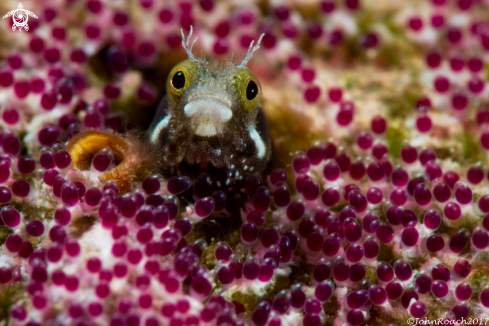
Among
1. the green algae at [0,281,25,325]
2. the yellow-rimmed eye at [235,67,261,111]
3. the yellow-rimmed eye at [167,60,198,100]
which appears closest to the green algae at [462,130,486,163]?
the yellow-rimmed eye at [235,67,261,111]

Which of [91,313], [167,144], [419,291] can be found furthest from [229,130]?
[419,291]

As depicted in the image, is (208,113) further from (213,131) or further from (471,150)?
(471,150)

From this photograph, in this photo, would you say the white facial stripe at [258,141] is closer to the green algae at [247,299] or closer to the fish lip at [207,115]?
the fish lip at [207,115]

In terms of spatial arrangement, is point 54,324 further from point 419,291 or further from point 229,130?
point 419,291

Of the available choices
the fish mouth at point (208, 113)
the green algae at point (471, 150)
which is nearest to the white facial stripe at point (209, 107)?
the fish mouth at point (208, 113)

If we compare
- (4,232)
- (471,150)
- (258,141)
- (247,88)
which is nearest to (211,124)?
(247,88)

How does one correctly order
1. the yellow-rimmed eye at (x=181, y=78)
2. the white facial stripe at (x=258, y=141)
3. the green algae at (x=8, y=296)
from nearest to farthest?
the green algae at (x=8, y=296)
the yellow-rimmed eye at (x=181, y=78)
the white facial stripe at (x=258, y=141)
